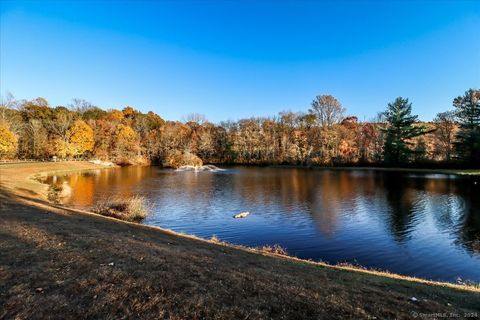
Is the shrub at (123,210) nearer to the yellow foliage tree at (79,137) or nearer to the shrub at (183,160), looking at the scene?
the shrub at (183,160)

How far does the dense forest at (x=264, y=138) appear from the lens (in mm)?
65438

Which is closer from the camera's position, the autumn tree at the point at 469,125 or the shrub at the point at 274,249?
the shrub at the point at 274,249

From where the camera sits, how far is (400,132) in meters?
69.8

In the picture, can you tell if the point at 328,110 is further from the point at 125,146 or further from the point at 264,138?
the point at 125,146

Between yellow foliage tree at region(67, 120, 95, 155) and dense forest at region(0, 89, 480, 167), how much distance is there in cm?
25

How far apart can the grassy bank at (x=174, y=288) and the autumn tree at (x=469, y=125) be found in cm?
6189

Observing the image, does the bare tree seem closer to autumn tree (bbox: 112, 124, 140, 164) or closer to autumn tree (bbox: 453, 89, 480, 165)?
autumn tree (bbox: 453, 89, 480, 165)

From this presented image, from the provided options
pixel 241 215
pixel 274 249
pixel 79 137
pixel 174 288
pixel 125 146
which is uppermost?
pixel 79 137

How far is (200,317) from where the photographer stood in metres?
5.04

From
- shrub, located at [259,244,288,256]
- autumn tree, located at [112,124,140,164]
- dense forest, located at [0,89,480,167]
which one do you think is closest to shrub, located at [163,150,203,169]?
dense forest, located at [0,89,480,167]

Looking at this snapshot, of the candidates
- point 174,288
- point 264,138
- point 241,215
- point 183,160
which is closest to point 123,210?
point 241,215

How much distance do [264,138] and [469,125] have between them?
54.1m

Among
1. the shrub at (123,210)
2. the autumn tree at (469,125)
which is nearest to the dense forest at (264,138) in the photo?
the autumn tree at (469,125)

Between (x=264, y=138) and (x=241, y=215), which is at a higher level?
(x=264, y=138)
